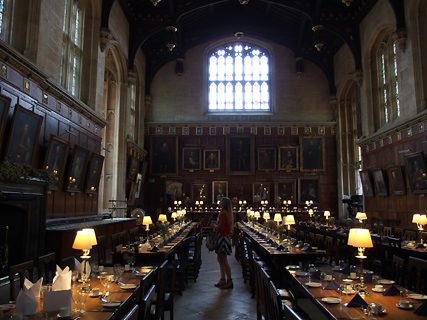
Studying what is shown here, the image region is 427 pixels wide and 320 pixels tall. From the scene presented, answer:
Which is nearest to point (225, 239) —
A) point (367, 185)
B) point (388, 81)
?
point (367, 185)

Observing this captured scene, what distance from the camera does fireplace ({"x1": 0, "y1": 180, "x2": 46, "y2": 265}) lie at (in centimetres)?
723

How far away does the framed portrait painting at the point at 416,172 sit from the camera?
477 inches

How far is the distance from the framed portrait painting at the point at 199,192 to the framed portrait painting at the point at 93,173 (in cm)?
929

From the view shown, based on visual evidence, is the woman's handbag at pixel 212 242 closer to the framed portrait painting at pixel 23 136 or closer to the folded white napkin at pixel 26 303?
the framed portrait painting at pixel 23 136

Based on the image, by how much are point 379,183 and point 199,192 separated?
9972mm

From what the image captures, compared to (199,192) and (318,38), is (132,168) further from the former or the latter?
(318,38)

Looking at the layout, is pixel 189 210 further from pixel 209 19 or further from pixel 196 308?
pixel 196 308

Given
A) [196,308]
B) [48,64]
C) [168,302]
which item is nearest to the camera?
[168,302]

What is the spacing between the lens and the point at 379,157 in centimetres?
1588

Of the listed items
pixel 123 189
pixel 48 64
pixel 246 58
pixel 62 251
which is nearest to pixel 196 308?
pixel 62 251

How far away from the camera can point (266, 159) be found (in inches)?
872

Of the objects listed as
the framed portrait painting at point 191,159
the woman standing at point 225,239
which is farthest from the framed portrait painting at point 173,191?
the woman standing at point 225,239

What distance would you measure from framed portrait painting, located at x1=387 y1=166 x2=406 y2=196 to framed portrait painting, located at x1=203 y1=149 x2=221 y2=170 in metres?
9.89

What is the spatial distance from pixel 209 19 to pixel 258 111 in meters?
6.05
